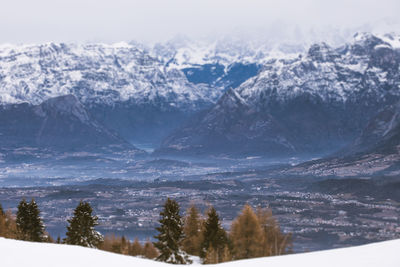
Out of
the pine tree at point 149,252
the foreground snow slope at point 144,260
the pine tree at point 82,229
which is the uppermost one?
the pine tree at point 82,229

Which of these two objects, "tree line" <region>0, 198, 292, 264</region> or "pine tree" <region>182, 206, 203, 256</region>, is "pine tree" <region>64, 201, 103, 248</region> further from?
"pine tree" <region>182, 206, 203, 256</region>

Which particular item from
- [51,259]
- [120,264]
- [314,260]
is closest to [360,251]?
[314,260]

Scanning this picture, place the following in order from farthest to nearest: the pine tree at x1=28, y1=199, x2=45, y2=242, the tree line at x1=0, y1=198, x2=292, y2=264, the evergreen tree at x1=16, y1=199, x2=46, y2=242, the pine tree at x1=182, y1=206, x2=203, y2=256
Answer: the pine tree at x1=28, y1=199, x2=45, y2=242 → the evergreen tree at x1=16, y1=199, x2=46, y2=242 → the pine tree at x1=182, y1=206, x2=203, y2=256 → the tree line at x1=0, y1=198, x2=292, y2=264

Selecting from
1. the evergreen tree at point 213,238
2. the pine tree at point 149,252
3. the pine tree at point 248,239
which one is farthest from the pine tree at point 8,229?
the pine tree at point 248,239

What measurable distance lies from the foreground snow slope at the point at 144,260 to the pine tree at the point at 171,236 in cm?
4708

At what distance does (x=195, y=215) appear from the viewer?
145625 mm

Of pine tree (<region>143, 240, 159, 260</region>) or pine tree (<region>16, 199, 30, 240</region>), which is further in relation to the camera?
pine tree (<region>143, 240, 159, 260</region>)

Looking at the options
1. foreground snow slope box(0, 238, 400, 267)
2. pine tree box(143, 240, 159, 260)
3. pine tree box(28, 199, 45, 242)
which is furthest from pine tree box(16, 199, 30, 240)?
foreground snow slope box(0, 238, 400, 267)

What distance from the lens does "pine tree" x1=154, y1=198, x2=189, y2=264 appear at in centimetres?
11891

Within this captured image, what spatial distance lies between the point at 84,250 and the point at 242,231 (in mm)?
59127

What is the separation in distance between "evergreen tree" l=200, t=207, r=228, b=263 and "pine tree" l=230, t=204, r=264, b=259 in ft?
8.51

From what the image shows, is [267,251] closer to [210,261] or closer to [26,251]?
[210,261]

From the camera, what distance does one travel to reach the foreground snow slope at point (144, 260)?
216 ft

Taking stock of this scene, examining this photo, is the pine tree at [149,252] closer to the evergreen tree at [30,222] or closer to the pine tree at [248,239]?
the evergreen tree at [30,222]
